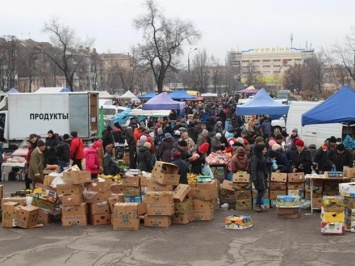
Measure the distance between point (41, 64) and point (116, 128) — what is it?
65.9m

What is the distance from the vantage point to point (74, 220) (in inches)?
512

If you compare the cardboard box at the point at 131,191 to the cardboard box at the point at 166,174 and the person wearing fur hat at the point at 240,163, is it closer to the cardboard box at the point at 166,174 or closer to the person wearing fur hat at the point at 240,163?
the cardboard box at the point at 166,174

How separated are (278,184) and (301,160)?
140 cm

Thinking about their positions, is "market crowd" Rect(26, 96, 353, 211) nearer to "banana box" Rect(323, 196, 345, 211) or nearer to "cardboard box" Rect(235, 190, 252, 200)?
"cardboard box" Rect(235, 190, 252, 200)

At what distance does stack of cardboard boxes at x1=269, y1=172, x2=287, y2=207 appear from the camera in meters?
14.3

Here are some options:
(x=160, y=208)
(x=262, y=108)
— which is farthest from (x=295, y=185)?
(x=262, y=108)

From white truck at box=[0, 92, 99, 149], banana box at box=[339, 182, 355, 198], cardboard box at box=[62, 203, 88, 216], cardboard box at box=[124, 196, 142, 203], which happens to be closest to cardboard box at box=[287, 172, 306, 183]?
banana box at box=[339, 182, 355, 198]

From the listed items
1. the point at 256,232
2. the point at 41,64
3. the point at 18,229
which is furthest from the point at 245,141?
the point at 41,64

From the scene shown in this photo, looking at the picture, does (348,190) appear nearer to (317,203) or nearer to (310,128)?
(317,203)

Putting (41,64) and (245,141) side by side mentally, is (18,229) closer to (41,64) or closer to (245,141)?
(245,141)

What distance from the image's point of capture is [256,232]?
12.1 meters

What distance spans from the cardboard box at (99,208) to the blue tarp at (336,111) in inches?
233

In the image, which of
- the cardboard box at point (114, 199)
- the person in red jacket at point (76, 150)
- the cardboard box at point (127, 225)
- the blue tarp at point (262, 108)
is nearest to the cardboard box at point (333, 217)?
the cardboard box at point (127, 225)

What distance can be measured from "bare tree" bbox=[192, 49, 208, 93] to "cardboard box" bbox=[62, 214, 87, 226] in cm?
9015
